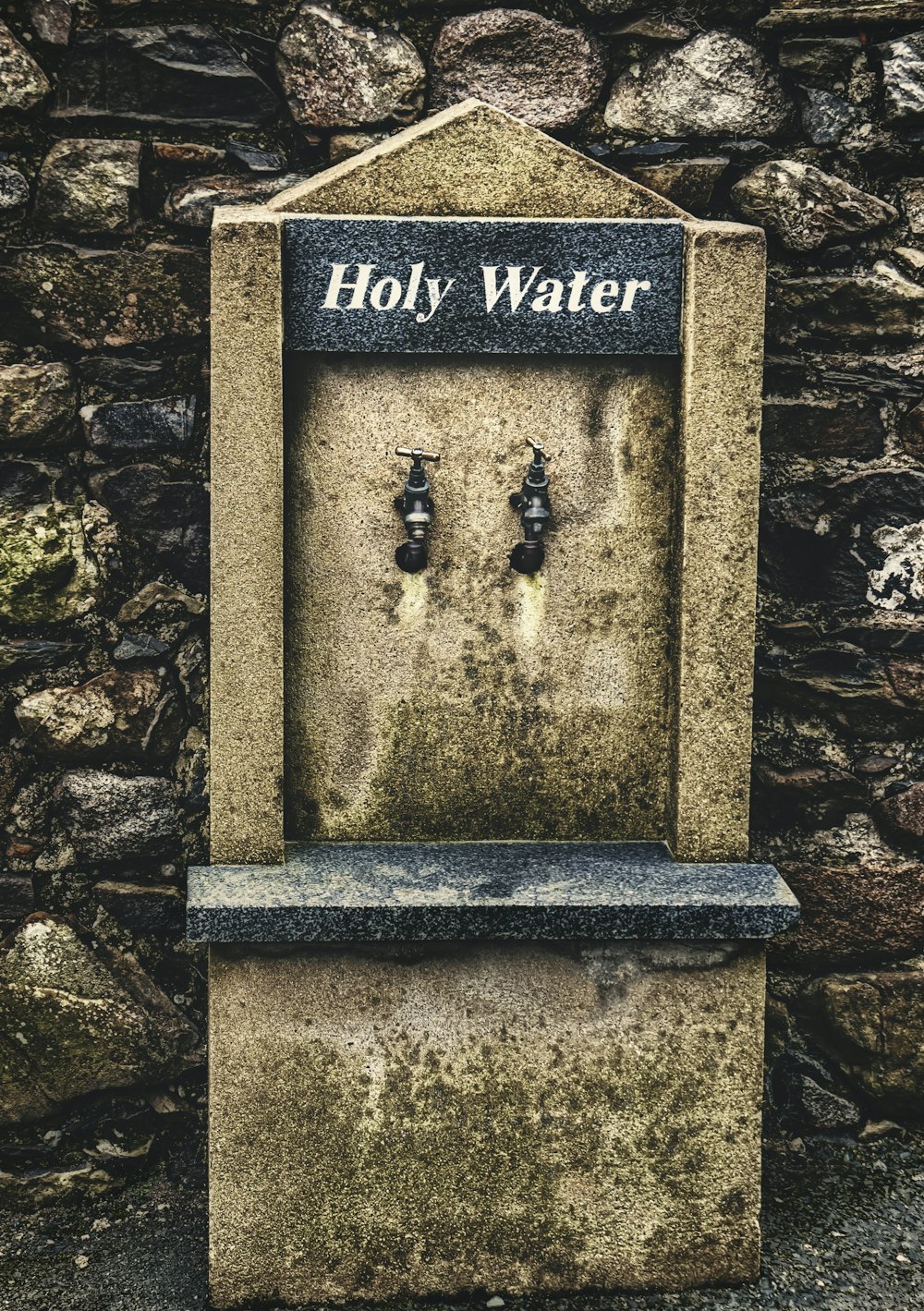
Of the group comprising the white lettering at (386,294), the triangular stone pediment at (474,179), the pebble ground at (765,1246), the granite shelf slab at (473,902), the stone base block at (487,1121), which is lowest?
the pebble ground at (765,1246)

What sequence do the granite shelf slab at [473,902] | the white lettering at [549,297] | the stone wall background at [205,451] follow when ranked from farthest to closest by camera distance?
the stone wall background at [205,451] → the white lettering at [549,297] → the granite shelf slab at [473,902]

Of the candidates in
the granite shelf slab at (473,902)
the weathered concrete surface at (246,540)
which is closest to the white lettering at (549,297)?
the weathered concrete surface at (246,540)

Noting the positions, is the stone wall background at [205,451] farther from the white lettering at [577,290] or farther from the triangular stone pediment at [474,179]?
the white lettering at [577,290]

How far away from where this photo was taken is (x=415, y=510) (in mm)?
2512

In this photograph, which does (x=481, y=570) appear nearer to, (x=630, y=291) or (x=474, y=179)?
(x=630, y=291)

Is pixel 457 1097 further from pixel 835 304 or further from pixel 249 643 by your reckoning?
pixel 835 304

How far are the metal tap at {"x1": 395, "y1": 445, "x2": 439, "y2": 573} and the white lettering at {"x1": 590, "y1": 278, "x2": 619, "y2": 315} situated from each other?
18.7 inches

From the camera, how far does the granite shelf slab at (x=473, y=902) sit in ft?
7.79

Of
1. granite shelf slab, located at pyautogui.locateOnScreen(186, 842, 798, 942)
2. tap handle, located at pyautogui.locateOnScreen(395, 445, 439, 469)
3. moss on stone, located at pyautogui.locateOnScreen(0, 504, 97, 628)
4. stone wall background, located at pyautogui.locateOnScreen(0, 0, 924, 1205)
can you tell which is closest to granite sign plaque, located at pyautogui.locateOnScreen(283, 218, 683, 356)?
tap handle, located at pyautogui.locateOnScreen(395, 445, 439, 469)

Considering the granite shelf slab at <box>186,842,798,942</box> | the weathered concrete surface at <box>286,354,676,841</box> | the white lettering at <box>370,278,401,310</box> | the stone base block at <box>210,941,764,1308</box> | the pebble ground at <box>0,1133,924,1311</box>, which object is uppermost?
the white lettering at <box>370,278,401,310</box>

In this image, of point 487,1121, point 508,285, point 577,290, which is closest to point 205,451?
point 508,285

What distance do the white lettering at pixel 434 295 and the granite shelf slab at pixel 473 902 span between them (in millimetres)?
1206

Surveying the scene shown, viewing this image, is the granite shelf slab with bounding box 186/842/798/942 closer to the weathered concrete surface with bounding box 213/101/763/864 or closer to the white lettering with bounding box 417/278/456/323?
the weathered concrete surface with bounding box 213/101/763/864

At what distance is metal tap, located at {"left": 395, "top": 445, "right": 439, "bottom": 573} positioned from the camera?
98.0 inches
